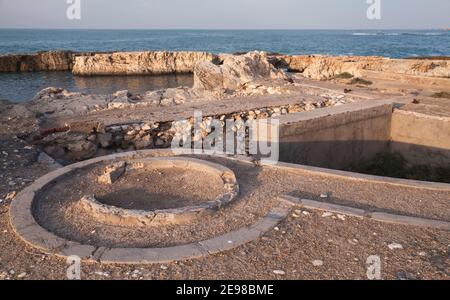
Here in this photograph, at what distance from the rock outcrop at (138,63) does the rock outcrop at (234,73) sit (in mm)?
16765

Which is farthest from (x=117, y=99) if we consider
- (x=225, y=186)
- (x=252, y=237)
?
(x=252, y=237)

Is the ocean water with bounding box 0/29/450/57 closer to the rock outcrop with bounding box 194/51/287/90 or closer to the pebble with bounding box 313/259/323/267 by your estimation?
the rock outcrop with bounding box 194/51/287/90

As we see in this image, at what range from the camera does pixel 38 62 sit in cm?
3991

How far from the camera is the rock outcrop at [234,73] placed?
60.7 feet

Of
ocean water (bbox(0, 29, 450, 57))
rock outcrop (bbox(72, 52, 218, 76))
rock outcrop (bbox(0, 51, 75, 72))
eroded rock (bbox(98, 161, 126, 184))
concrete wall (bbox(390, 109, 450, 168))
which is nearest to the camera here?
eroded rock (bbox(98, 161, 126, 184))

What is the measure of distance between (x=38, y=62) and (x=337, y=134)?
38.9m

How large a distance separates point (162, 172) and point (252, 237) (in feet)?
8.26

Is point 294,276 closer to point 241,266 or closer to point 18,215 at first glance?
point 241,266

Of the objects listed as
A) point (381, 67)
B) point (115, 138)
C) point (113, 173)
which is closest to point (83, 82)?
point (381, 67)

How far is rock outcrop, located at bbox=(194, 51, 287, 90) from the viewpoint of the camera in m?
18.5

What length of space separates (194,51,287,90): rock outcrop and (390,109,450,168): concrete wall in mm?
9162

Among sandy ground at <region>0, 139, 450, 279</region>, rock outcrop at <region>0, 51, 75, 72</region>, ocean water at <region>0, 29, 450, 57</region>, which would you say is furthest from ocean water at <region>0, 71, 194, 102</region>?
ocean water at <region>0, 29, 450, 57</region>

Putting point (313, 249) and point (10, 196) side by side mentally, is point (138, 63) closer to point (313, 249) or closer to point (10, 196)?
point (10, 196)

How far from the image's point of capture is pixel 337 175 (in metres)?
6.04
